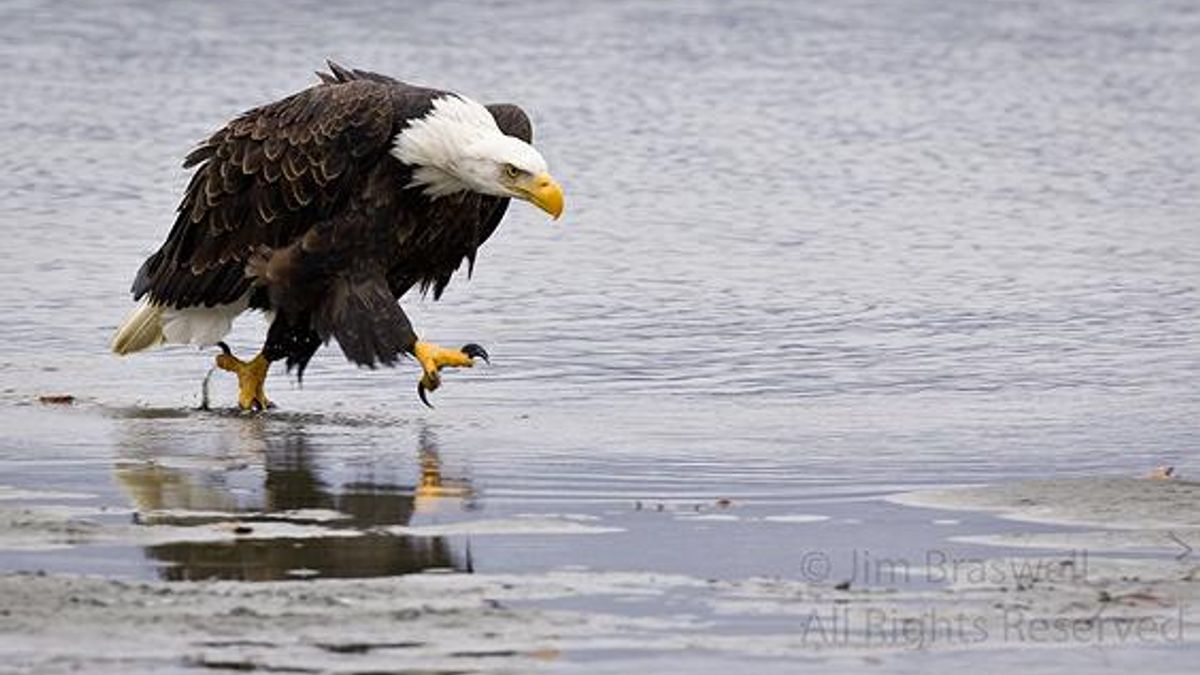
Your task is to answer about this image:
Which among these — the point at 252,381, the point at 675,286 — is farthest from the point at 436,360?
the point at 675,286

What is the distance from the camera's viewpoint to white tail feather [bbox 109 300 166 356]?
9.40m

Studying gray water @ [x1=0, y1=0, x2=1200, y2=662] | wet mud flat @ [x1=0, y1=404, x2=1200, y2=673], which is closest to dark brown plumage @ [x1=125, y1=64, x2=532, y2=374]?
gray water @ [x1=0, y1=0, x2=1200, y2=662]

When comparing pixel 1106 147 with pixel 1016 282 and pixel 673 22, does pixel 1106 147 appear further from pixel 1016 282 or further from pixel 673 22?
pixel 673 22

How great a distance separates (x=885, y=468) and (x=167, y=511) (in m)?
1.90

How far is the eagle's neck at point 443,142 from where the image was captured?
8492 millimetres

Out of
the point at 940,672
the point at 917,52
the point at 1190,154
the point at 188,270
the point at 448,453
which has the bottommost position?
the point at 940,672

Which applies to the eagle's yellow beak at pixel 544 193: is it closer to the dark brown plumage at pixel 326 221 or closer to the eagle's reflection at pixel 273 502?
the dark brown plumage at pixel 326 221

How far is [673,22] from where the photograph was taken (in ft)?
71.9

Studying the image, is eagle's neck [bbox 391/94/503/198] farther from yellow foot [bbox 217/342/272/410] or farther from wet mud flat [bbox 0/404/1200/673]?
wet mud flat [bbox 0/404/1200/673]

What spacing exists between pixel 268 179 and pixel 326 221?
0.21 meters

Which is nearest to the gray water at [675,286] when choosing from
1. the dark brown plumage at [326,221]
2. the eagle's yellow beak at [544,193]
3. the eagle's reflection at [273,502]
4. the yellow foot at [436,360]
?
the eagle's reflection at [273,502]

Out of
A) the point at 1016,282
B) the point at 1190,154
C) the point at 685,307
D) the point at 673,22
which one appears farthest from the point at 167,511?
the point at 673,22

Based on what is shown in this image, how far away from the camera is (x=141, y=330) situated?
9.44 m

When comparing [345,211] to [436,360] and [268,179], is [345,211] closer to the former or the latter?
[268,179]
